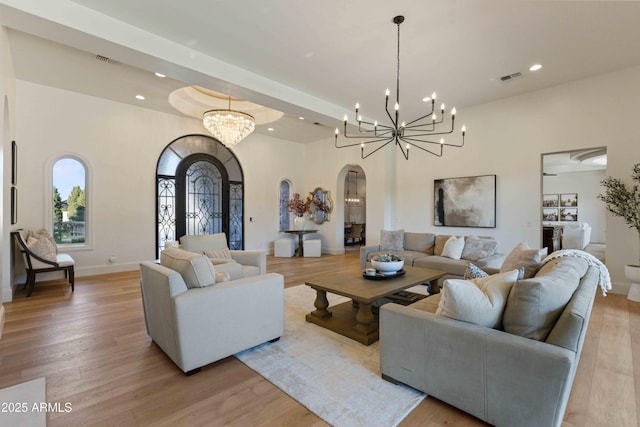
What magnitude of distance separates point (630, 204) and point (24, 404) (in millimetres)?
7116

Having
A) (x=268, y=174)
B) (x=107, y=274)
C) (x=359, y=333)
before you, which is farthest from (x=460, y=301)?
(x=268, y=174)

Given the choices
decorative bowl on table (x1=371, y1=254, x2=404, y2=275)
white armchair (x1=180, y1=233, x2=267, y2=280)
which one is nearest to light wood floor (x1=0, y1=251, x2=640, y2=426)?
white armchair (x1=180, y1=233, x2=267, y2=280)

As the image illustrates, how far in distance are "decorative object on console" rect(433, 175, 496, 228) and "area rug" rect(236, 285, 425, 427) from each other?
14.6ft

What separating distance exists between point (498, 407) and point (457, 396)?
0.75 feet

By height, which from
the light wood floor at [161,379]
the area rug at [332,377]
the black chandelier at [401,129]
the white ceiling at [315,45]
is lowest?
the light wood floor at [161,379]

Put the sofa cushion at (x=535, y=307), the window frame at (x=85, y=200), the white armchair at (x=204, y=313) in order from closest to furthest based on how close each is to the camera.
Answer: the sofa cushion at (x=535, y=307) → the white armchair at (x=204, y=313) → the window frame at (x=85, y=200)

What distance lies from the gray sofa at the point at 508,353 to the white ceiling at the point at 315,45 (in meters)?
2.95

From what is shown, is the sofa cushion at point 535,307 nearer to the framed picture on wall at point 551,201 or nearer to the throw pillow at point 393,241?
the throw pillow at point 393,241

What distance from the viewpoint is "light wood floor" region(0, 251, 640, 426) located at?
6.12ft

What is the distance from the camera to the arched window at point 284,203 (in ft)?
30.0

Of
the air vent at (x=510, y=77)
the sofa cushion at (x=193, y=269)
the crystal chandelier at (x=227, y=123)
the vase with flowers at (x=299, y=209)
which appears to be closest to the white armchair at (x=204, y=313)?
the sofa cushion at (x=193, y=269)

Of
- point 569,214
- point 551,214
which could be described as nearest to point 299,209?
point 551,214

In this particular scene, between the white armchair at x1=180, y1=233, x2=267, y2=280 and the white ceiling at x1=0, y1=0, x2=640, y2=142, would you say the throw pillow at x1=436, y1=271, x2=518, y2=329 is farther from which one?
the white armchair at x1=180, y1=233, x2=267, y2=280

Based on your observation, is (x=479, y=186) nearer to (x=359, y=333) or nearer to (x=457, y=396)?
(x=359, y=333)
